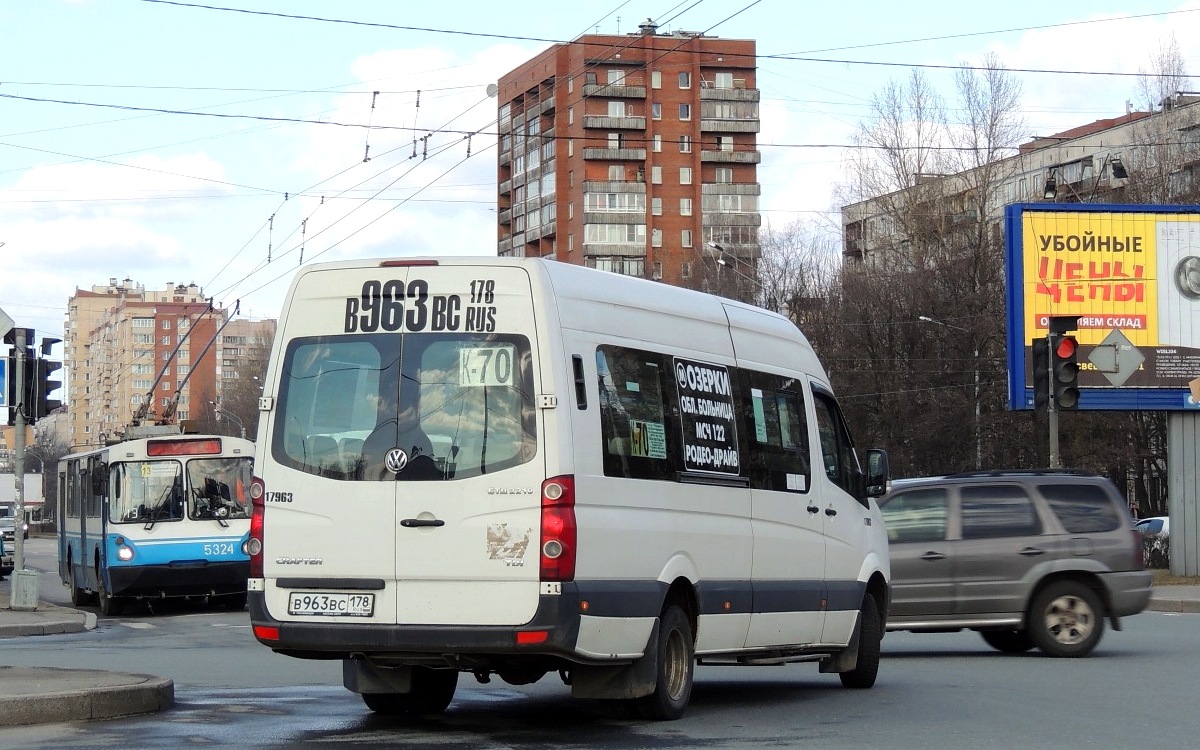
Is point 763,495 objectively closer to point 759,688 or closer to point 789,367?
point 789,367

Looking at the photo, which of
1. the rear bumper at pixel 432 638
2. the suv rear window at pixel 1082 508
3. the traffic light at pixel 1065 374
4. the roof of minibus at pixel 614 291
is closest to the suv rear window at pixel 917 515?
the suv rear window at pixel 1082 508

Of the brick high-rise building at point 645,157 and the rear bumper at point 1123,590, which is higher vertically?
the brick high-rise building at point 645,157

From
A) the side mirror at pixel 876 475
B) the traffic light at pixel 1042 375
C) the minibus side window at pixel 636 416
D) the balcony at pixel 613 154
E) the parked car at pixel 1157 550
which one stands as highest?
the balcony at pixel 613 154

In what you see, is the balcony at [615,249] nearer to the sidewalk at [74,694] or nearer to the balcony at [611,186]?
the balcony at [611,186]

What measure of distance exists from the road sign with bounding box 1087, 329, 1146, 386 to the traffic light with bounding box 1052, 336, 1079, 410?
24.9ft

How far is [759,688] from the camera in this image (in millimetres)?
13008

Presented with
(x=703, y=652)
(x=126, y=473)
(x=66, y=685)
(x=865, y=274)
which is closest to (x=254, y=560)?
(x=66, y=685)

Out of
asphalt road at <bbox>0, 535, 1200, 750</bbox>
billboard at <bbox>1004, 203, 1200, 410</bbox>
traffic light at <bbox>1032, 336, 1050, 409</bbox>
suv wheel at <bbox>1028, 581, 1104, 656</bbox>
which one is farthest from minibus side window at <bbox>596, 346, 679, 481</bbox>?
billboard at <bbox>1004, 203, 1200, 410</bbox>

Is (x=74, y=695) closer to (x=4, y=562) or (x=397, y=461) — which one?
(x=397, y=461)

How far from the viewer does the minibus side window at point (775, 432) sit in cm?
1145

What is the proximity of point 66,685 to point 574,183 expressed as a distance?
96439 millimetres

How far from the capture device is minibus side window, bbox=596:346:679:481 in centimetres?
973

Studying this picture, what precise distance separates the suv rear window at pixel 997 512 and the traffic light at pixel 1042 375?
22.2ft

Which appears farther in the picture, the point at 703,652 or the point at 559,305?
the point at 703,652
